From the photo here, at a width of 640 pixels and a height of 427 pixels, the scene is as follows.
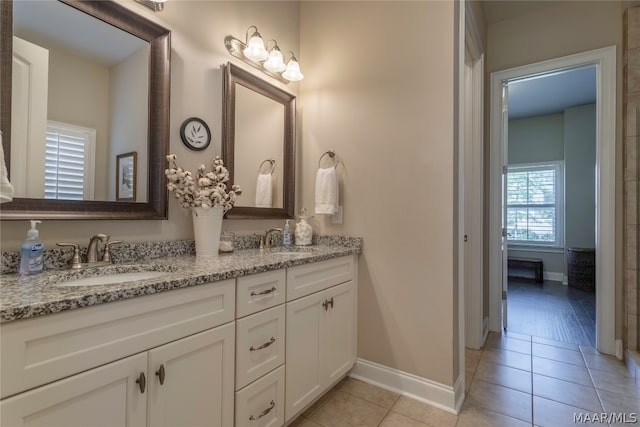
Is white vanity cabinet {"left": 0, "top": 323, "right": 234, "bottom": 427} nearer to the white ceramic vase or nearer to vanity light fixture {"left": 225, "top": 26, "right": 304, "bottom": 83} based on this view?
the white ceramic vase

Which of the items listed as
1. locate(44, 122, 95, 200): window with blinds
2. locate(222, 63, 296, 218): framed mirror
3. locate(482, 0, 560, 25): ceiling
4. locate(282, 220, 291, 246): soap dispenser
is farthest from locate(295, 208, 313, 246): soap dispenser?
locate(482, 0, 560, 25): ceiling

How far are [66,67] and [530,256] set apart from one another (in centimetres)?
628

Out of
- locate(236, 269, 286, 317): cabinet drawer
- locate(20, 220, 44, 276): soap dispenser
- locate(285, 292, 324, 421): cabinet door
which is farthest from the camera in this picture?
locate(285, 292, 324, 421): cabinet door

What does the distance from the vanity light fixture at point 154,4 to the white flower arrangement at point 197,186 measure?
70 centimetres

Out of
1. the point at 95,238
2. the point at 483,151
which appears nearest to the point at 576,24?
the point at 483,151

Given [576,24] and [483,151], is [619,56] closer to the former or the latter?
[576,24]

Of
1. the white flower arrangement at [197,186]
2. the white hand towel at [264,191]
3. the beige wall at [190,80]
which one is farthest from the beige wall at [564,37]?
the white flower arrangement at [197,186]

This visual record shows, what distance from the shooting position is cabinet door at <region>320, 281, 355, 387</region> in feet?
5.65

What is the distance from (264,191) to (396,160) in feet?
2.91

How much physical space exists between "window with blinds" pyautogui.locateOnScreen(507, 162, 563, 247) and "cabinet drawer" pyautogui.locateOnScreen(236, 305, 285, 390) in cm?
546

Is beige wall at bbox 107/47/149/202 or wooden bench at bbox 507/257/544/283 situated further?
wooden bench at bbox 507/257/544/283

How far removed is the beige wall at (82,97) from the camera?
1203 millimetres

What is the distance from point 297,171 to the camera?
7.56 ft

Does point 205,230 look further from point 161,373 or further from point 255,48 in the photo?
point 255,48
